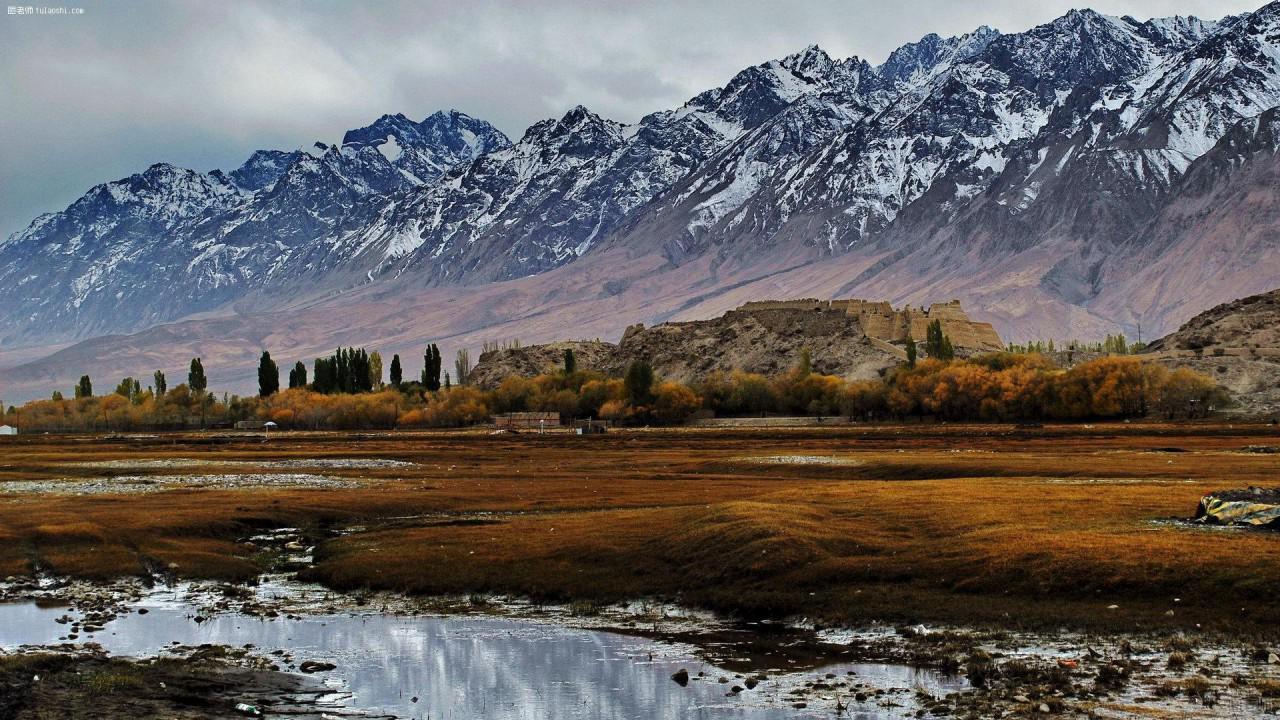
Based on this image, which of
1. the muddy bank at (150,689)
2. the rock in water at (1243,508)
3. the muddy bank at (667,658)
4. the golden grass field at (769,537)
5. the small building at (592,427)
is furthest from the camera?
the small building at (592,427)

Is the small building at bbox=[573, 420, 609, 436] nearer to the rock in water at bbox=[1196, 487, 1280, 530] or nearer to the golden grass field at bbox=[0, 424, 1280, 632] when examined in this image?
the golden grass field at bbox=[0, 424, 1280, 632]

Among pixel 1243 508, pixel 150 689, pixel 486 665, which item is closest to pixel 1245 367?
pixel 1243 508

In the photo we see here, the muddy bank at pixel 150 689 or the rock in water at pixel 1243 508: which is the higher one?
the rock in water at pixel 1243 508

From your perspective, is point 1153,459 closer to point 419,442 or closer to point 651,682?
point 651,682

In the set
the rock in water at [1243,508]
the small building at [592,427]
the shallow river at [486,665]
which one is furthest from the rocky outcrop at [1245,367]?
the shallow river at [486,665]

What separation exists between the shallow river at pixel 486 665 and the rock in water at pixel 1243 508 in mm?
17425

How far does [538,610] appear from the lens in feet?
126

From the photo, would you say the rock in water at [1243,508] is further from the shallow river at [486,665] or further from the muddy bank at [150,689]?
the muddy bank at [150,689]

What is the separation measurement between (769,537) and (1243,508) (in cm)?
1455

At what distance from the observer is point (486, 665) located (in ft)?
104

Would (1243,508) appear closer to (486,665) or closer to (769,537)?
(769,537)

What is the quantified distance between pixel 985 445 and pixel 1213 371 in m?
81.4

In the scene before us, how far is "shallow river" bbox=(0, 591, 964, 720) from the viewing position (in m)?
27.9

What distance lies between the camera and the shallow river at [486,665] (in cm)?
2791
